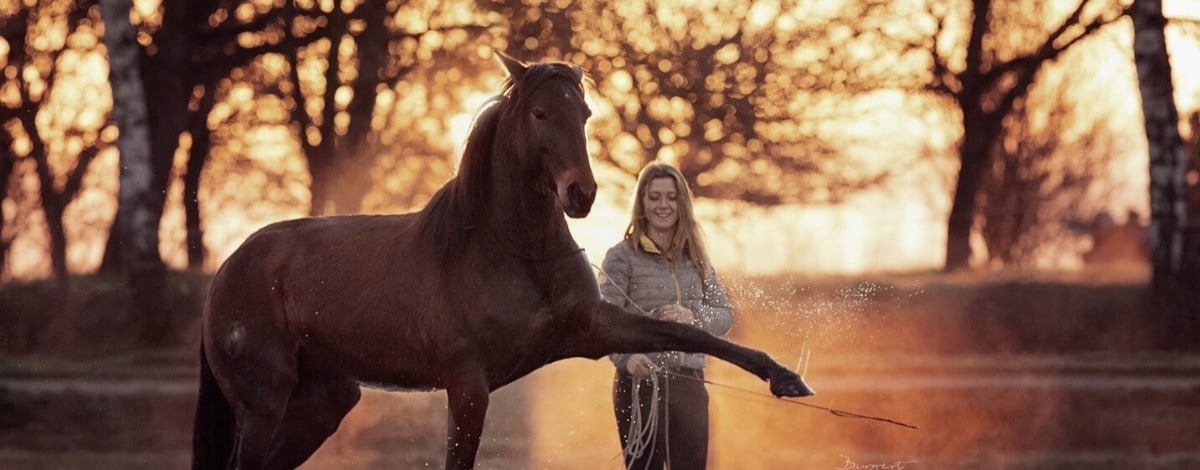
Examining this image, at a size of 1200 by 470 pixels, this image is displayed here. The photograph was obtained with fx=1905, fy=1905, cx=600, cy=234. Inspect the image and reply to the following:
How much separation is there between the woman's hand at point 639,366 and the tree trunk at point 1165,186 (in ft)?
43.8

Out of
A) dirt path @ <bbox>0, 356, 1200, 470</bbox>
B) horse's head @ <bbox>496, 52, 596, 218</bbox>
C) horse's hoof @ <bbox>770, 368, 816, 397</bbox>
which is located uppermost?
horse's head @ <bbox>496, 52, 596, 218</bbox>

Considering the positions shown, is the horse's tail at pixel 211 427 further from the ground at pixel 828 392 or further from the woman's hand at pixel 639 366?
the ground at pixel 828 392

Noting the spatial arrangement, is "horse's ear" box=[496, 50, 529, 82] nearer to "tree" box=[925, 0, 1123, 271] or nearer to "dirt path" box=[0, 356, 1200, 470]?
"dirt path" box=[0, 356, 1200, 470]

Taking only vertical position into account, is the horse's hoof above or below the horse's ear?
below

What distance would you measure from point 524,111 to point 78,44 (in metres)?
18.9

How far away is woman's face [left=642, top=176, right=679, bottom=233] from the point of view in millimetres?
7605

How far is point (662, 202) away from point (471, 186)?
3.23 ft

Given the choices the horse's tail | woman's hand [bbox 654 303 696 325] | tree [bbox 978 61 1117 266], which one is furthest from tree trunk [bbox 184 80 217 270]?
woman's hand [bbox 654 303 696 325]

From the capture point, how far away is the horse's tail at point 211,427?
Result: 805cm

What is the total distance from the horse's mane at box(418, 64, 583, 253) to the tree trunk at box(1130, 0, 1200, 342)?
1385 cm

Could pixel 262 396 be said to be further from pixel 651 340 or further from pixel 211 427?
pixel 651 340

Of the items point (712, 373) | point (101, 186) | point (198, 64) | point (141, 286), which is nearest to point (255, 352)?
point (712, 373)

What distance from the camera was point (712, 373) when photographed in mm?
18844
